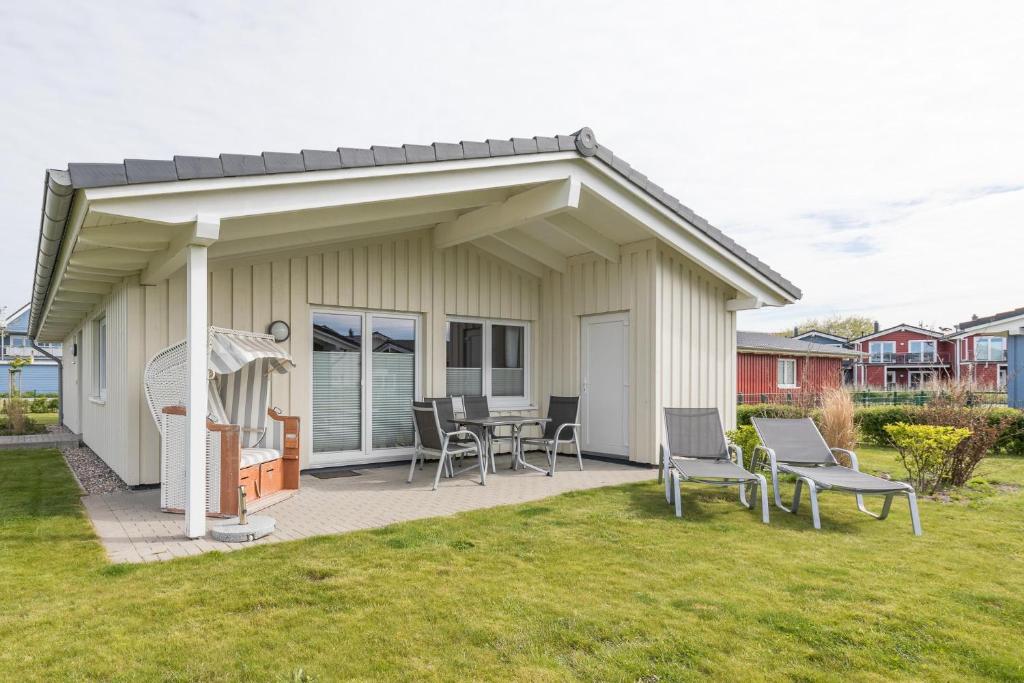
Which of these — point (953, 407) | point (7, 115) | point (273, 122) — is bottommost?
point (953, 407)

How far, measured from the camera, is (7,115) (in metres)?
7.98

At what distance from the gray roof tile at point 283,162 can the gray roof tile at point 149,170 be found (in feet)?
2.10

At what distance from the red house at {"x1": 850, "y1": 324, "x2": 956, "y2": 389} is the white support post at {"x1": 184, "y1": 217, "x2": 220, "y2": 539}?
1483 inches

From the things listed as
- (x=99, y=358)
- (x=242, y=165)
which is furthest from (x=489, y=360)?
(x=99, y=358)

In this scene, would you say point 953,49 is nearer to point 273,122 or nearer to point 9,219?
point 273,122

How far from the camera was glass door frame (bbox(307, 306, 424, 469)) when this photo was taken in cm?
727

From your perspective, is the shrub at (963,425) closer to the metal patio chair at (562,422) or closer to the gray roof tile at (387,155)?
the metal patio chair at (562,422)

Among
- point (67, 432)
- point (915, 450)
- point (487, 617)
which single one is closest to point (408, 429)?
point (487, 617)

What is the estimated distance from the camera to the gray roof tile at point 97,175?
3.53 meters

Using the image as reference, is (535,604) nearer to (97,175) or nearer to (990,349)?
(97,175)

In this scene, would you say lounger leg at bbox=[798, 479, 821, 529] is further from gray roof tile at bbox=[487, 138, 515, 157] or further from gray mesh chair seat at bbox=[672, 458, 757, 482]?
gray roof tile at bbox=[487, 138, 515, 157]

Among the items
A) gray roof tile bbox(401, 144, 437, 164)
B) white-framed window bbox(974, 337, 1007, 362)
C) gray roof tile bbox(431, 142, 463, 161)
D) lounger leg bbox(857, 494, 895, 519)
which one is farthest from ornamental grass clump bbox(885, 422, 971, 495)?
white-framed window bbox(974, 337, 1007, 362)

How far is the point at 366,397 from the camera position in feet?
25.1

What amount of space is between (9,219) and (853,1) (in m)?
17.4
